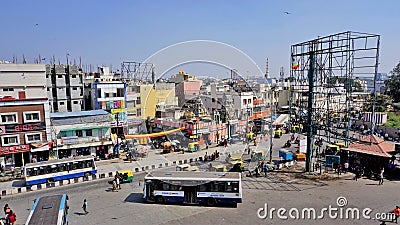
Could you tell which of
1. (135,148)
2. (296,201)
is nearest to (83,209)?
(296,201)

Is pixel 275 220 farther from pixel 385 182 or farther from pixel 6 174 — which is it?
pixel 6 174

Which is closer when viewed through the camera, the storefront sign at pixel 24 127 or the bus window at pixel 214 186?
the bus window at pixel 214 186

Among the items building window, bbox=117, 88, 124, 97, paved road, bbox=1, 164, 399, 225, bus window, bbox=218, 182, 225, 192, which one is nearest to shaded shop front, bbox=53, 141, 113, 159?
paved road, bbox=1, 164, 399, 225

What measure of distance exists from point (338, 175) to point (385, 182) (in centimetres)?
272

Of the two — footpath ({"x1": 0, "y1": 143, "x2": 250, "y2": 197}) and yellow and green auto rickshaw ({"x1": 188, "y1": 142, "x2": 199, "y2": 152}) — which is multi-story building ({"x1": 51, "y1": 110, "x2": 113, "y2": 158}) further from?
yellow and green auto rickshaw ({"x1": 188, "y1": 142, "x2": 199, "y2": 152})

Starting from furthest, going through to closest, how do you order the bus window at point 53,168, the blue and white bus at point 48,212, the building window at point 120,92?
the building window at point 120,92 < the bus window at point 53,168 < the blue and white bus at point 48,212

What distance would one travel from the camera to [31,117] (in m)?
23.4

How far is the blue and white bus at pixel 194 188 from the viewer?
15.1 m

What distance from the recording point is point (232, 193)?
15078 millimetres

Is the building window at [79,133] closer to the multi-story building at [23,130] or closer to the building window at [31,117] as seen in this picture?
the multi-story building at [23,130]

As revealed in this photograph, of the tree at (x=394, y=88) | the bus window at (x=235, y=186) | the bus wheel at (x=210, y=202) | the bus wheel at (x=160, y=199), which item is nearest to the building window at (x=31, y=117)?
the bus wheel at (x=160, y=199)

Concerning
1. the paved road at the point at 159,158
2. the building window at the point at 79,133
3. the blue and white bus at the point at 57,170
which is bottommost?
the paved road at the point at 159,158

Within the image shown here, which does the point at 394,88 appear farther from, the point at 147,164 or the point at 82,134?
the point at 82,134

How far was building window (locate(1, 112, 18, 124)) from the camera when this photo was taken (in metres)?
22.4
